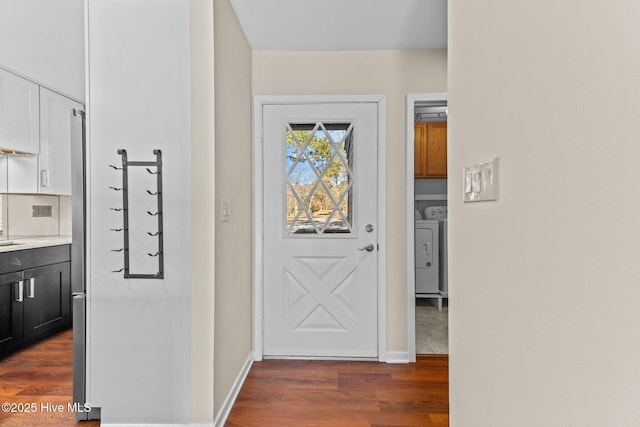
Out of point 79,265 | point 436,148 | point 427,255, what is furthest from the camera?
point 436,148

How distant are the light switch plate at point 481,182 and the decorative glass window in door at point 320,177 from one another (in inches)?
69.6

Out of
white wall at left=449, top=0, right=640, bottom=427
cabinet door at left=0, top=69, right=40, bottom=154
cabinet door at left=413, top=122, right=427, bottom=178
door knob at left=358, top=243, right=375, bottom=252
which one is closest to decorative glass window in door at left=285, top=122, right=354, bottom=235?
door knob at left=358, top=243, right=375, bottom=252

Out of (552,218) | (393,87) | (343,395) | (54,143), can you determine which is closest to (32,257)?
(54,143)

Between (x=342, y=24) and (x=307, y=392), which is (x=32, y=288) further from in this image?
(x=342, y=24)

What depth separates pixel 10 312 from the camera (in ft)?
10.2

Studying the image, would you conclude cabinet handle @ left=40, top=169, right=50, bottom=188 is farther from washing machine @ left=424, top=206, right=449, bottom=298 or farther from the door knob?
washing machine @ left=424, top=206, right=449, bottom=298

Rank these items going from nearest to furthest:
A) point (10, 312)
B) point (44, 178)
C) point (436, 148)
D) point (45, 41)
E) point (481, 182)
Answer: point (481, 182), point (45, 41), point (10, 312), point (44, 178), point (436, 148)

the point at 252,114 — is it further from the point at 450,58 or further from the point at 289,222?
the point at 450,58

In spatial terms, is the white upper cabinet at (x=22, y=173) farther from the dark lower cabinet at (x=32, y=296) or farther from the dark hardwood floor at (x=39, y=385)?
the dark hardwood floor at (x=39, y=385)

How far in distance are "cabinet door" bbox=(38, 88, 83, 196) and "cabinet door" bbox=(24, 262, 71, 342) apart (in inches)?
32.3

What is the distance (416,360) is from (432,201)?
8.91ft

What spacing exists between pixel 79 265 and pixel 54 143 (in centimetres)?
238

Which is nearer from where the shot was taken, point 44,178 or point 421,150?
point 44,178

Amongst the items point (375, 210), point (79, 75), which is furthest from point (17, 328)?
point (375, 210)
